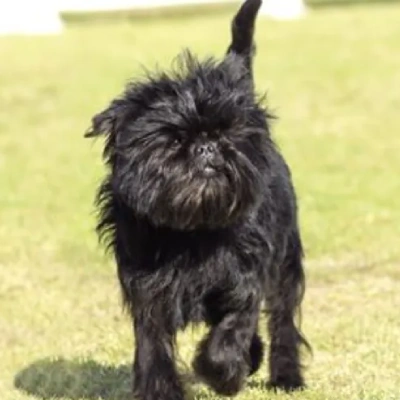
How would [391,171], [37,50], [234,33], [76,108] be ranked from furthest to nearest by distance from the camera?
[37,50] < [76,108] < [391,171] < [234,33]

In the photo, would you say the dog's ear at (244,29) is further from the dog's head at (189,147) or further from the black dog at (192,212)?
the dog's head at (189,147)

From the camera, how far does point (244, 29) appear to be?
7.14 metres

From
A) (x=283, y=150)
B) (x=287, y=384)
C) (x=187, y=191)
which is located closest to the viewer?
(x=187, y=191)

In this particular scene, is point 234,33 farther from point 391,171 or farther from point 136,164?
point 391,171

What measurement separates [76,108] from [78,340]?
10924 mm

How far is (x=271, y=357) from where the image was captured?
716 cm

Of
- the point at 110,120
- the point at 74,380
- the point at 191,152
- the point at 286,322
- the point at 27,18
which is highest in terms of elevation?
the point at 27,18

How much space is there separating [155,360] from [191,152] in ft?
3.36

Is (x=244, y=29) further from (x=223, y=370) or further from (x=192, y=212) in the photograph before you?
(x=223, y=370)

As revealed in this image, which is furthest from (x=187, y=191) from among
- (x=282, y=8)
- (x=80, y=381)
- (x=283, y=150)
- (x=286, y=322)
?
(x=282, y=8)

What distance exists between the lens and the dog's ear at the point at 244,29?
23.4 ft

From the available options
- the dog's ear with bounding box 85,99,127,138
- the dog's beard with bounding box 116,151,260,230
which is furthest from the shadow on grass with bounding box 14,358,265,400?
the dog's ear with bounding box 85,99,127,138

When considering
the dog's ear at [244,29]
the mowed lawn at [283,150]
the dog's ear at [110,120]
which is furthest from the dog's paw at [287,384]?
the dog's ear at [110,120]

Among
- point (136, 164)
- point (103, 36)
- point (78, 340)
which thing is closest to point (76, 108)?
point (103, 36)
